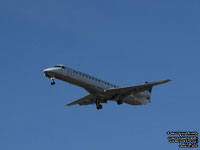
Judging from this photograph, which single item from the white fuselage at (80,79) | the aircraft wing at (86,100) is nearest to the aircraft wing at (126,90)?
the white fuselage at (80,79)

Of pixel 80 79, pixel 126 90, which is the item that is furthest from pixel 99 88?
pixel 126 90

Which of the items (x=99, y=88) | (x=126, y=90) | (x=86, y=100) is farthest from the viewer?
(x=86, y=100)

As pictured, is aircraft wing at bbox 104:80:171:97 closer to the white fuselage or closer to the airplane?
the airplane

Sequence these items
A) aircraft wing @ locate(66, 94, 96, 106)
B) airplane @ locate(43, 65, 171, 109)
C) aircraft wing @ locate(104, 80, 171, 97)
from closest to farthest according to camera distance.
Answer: airplane @ locate(43, 65, 171, 109), aircraft wing @ locate(104, 80, 171, 97), aircraft wing @ locate(66, 94, 96, 106)

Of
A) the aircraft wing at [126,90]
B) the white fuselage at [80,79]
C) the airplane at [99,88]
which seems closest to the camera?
the white fuselage at [80,79]

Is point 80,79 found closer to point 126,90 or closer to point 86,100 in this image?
point 126,90

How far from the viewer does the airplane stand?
6238 cm

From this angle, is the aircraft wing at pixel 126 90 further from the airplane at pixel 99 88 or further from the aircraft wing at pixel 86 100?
the aircraft wing at pixel 86 100

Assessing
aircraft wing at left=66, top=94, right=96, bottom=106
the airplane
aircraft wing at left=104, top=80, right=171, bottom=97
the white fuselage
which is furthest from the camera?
aircraft wing at left=66, top=94, right=96, bottom=106

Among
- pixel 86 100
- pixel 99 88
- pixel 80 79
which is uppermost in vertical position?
pixel 80 79

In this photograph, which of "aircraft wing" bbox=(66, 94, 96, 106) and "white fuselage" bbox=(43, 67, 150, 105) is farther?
"aircraft wing" bbox=(66, 94, 96, 106)

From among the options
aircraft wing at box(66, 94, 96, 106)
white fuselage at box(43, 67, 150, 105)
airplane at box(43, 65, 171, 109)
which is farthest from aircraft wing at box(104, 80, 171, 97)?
aircraft wing at box(66, 94, 96, 106)

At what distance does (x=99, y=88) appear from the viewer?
65.2m

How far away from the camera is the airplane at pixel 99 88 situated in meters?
62.4
